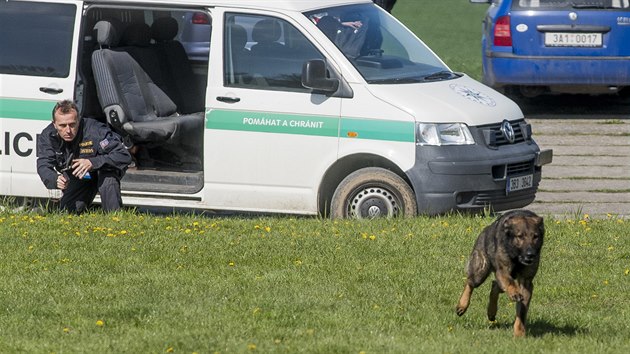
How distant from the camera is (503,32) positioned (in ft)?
53.2

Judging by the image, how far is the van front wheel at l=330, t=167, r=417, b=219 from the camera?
429 inches

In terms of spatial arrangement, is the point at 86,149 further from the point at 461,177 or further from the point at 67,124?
the point at 461,177

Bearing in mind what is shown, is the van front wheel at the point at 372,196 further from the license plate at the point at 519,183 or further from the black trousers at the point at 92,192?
the black trousers at the point at 92,192

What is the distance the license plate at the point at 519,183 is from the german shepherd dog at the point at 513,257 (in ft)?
13.3

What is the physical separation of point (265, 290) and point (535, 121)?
9319 mm

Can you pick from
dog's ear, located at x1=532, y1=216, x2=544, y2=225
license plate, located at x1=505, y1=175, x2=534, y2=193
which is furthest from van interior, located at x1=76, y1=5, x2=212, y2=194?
dog's ear, located at x1=532, y1=216, x2=544, y2=225

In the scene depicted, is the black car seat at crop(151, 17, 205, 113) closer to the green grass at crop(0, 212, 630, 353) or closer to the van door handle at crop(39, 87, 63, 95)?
the van door handle at crop(39, 87, 63, 95)

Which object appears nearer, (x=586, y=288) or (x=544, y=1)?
(x=586, y=288)

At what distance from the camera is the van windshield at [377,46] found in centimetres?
1125

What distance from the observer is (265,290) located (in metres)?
7.99

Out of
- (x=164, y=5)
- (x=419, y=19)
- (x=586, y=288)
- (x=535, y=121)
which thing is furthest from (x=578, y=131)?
(x=419, y=19)

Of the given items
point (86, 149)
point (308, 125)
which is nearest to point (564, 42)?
point (308, 125)

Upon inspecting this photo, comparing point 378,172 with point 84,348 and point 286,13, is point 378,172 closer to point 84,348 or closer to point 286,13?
point 286,13

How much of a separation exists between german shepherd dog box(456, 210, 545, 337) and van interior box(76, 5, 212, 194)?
15.6 feet
